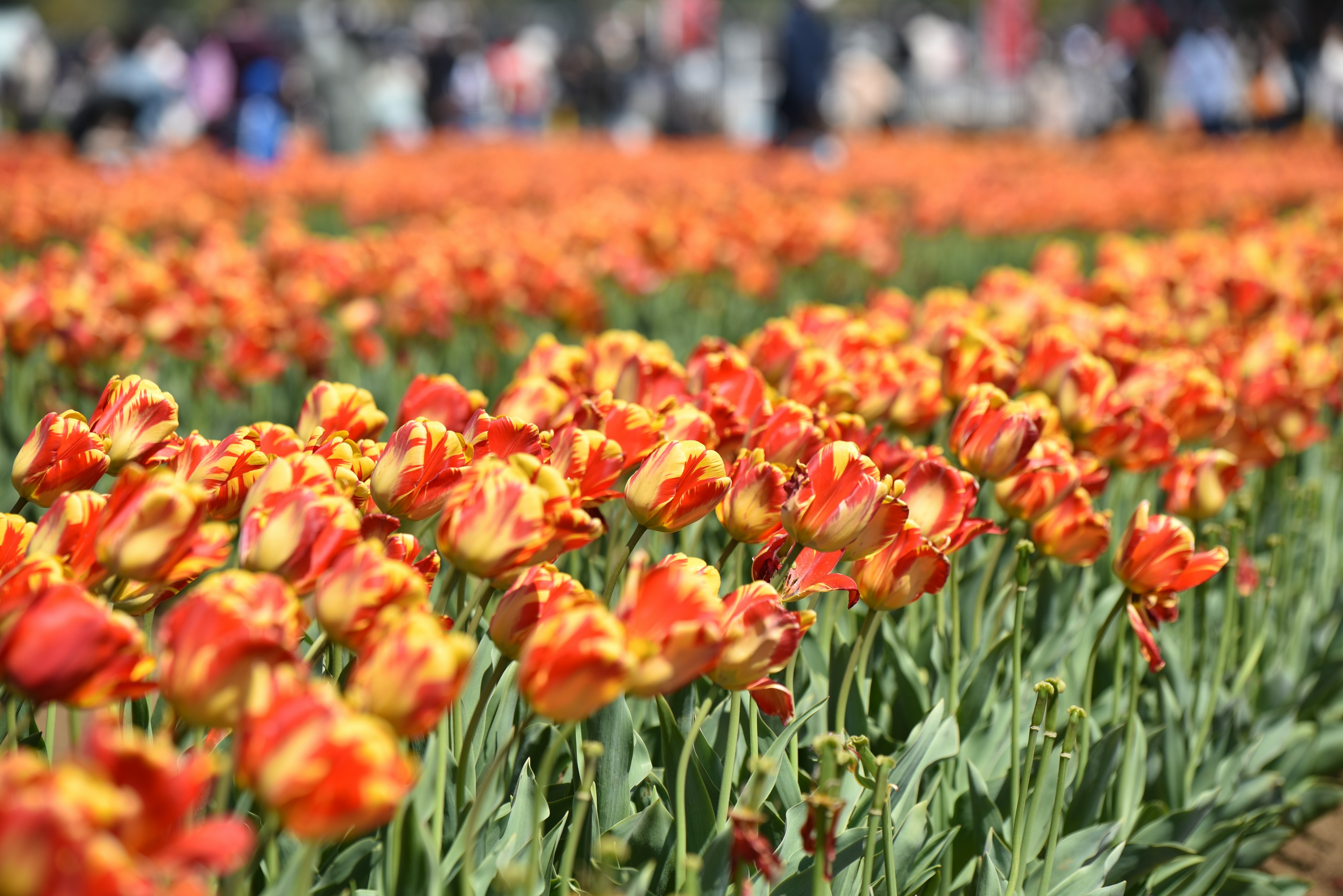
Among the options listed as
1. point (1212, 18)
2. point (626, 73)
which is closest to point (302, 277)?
point (1212, 18)

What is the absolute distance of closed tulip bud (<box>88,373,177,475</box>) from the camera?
147cm

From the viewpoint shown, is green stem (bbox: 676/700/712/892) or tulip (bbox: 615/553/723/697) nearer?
tulip (bbox: 615/553/723/697)

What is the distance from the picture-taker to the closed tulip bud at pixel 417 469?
133cm

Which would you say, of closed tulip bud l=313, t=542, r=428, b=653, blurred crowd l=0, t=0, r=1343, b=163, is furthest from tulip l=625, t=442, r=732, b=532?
blurred crowd l=0, t=0, r=1343, b=163

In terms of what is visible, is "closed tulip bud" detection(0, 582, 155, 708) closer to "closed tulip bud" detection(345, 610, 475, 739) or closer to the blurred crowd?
"closed tulip bud" detection(345, 610, 475, 739)

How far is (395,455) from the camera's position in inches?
53.4

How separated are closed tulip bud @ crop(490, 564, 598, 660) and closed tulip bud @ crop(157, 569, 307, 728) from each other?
245 mm

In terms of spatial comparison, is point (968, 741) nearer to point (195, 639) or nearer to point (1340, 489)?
point (195, 639)

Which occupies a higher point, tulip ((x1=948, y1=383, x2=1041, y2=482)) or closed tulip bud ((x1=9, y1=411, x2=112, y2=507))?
closed tulip bud ((x1=9, y1=411, x2=112, y2=507))

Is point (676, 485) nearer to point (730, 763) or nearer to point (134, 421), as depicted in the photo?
point (730, 763)

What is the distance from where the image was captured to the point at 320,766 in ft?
2.72

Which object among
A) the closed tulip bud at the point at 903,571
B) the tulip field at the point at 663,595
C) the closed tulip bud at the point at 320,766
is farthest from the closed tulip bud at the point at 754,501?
the closed tulip bud at the point at 320,766

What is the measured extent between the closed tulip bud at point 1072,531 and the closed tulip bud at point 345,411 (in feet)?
2.90

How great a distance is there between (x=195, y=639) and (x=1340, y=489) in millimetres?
2826
